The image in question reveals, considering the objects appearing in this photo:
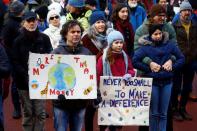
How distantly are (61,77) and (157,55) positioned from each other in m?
1.41

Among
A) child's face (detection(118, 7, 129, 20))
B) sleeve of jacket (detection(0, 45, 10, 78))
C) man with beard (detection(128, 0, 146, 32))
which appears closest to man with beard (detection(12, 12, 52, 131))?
sleeve of jacket (detection(0, 45, 10, 78))

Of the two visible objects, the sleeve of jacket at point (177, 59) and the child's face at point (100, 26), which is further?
the child's face at point (100, 26)

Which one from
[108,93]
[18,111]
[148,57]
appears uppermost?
[148,57]

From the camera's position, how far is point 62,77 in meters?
6.23

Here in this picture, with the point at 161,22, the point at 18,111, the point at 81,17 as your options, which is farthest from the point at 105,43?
the point at 18,111

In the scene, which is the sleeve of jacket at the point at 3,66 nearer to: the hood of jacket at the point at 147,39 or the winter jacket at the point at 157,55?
the winter jacket at the point at 157,55

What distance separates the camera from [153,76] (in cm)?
680

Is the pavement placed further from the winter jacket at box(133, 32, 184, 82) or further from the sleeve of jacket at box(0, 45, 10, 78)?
the sleeve of jacket at box(0, 45, 10, 78)

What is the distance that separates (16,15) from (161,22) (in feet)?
8.14

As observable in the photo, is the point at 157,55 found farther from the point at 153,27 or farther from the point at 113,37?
the point at 113,37

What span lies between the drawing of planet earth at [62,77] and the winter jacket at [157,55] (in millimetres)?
1065

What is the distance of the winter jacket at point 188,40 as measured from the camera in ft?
27.6

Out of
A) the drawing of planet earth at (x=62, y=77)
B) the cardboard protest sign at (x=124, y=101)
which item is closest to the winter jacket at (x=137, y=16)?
the cardboard protest sign at (x=124, y=101)

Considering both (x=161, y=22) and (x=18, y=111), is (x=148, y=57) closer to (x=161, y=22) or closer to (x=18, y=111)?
(x=161, y=22)
